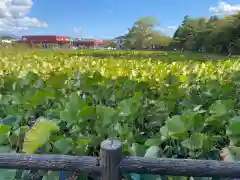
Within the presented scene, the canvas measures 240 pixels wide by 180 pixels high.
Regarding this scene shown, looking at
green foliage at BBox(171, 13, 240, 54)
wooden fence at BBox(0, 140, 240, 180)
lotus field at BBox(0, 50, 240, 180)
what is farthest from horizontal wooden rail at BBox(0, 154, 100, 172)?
green foliage at BBox(171, 13, 240, 54)

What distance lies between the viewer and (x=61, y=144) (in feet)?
4.65

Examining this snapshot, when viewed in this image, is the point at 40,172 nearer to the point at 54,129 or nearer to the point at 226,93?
the point at 54,129

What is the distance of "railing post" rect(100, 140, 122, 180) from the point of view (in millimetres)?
1200

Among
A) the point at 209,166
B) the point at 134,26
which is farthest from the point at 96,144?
the point at 134,26

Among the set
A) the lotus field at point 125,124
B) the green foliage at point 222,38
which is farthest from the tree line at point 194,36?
the lotus field at point 125,124

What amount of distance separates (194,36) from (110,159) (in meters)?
52.6

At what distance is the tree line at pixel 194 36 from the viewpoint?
38.0 m

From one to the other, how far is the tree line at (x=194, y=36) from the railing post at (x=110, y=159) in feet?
112

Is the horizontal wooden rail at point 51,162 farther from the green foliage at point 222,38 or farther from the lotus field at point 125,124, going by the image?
the green foliage at point 222,38

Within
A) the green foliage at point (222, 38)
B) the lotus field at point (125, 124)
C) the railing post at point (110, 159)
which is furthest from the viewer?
the green foliage at point (222, 38)

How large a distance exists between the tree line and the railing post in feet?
112

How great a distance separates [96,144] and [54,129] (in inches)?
8.2

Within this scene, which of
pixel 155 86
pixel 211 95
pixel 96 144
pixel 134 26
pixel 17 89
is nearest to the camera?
pixel 96 144

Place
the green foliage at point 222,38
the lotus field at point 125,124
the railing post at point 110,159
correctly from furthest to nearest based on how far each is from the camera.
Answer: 1. the green foliage at point 222,38
2. the lotus field at point 125,124
3. the railing post at point 110,159
